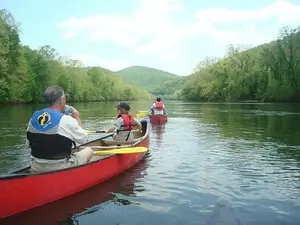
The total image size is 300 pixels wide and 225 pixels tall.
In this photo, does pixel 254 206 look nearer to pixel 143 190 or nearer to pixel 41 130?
pixel 143 190

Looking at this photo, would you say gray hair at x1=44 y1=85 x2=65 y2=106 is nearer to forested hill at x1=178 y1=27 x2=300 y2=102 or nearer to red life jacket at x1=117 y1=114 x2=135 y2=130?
red life jacket at x1=117 y1=114 x2=135 y2=130

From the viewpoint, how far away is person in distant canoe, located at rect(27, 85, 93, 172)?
641 cm

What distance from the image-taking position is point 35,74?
71625 millimetres

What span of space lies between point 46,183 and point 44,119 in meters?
1.24

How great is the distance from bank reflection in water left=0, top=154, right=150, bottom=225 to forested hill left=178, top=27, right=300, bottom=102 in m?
66.7

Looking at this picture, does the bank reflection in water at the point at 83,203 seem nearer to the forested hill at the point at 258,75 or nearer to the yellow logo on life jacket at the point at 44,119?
the yellow logo on life jacket at the point at 44,119

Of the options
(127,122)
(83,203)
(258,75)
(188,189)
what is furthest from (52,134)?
(258,75)

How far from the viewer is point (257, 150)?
43.6 ft

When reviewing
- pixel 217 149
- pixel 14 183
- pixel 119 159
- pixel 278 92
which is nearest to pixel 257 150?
pixel 217 149

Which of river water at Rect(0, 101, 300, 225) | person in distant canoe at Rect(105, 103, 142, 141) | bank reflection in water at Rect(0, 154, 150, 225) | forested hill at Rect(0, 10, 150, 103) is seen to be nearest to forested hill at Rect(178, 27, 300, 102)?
forested hill at Rect(0, 10, 150, 103)

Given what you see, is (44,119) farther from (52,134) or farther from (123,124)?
(123,124)

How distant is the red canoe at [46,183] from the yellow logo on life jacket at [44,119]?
0.94 meters

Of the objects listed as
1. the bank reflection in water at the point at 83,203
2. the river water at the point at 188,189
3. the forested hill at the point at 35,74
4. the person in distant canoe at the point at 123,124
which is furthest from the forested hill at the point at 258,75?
the bank reflection in water at the point at 83,203

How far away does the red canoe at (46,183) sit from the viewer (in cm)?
591
